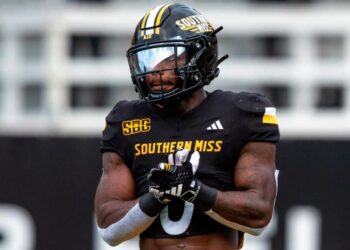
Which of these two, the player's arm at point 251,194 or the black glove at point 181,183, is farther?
the player's arm at point 251,194

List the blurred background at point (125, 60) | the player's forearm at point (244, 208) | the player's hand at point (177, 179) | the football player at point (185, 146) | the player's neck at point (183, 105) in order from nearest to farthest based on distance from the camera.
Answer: the player's hand at point (177, 179), the player's forearm at point (244, 208), the football player at point (185, 146), the player's neck at point (183, 105), the blurred background at point (125, 60)

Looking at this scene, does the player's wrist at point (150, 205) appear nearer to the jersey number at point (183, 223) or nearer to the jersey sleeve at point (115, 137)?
the jersey number at point (183, 223)

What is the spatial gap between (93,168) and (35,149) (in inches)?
16.0

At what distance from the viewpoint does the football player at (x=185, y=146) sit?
446 centimetres

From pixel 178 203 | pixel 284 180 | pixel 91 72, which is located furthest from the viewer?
pixel 91 72

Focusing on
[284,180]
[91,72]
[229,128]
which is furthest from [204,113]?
[91,72]

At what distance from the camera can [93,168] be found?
8.08 m

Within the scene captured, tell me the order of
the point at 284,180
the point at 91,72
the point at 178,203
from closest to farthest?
1. the point at 178,203
2. the point at 284,180
3. the point at 91,72

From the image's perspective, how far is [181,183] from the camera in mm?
4227

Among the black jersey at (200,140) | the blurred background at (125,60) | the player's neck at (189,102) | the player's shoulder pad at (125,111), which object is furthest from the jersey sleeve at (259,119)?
the blurred background at (125,60)

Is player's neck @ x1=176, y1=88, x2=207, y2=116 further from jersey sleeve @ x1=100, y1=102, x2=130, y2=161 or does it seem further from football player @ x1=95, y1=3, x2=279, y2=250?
jersey sleeve @ x1=100, y1=102, x2=130, y2=161

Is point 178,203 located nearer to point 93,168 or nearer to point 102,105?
point 93,168

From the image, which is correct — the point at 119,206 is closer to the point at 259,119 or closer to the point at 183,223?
the point at 183,223

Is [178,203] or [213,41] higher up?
[213,41]
